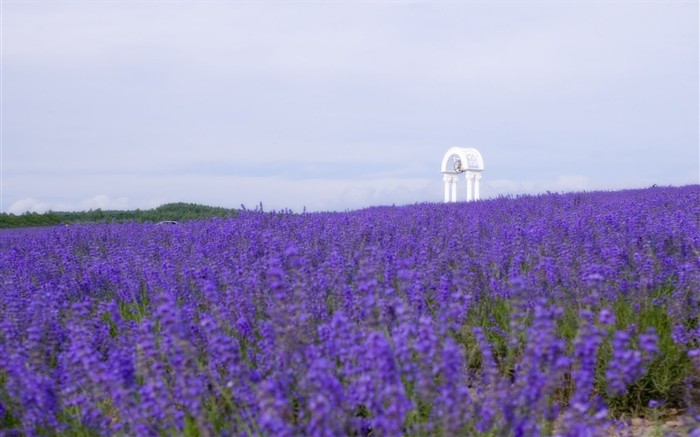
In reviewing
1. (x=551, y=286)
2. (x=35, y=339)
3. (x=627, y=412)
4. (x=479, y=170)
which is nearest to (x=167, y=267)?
(x=35, y=339)

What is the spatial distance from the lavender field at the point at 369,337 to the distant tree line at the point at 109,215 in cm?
1043

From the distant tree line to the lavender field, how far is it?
10431 millimetres

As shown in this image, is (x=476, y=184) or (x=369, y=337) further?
(x=476, y=184)

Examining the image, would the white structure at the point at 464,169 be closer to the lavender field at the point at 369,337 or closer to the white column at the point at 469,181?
the white column at the point at 469,181

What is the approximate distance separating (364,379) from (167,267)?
284 cm

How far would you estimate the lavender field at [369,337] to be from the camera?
192cm

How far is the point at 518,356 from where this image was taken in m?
3.21

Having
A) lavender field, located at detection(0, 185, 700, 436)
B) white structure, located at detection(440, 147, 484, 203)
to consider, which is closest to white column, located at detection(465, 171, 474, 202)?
white structure, located at detection(440, 147, 484, 203)

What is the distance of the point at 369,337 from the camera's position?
5.66 ft

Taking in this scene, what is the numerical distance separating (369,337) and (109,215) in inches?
648

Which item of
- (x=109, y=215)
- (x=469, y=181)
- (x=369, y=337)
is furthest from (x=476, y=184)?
(x=369, y=337)

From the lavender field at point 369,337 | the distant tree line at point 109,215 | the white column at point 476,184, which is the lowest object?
the lavender field at point 369,337

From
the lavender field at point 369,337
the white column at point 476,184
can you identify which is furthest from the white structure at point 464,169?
the lavender field at point 369,337

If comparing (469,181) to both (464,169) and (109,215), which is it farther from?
(109,215)
